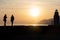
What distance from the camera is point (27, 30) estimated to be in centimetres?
3159

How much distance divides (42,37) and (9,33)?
535cm

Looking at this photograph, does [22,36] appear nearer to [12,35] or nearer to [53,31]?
[12,35]

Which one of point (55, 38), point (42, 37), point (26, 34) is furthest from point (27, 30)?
point (55, 38)

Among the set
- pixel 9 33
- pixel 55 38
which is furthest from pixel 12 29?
pixel 55 38

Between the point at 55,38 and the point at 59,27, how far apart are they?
1.91 meters

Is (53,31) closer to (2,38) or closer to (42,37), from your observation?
(42,37)

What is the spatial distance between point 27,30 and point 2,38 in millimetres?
4326

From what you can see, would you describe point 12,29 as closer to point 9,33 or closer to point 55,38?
point 9,33

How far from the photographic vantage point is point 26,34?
31094mm

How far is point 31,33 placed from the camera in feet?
103

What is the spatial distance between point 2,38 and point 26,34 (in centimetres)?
391

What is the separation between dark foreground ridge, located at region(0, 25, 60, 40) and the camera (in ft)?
100

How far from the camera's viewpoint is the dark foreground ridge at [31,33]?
30575 mm

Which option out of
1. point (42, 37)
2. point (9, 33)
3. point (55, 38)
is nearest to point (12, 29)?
point (9, 33)
